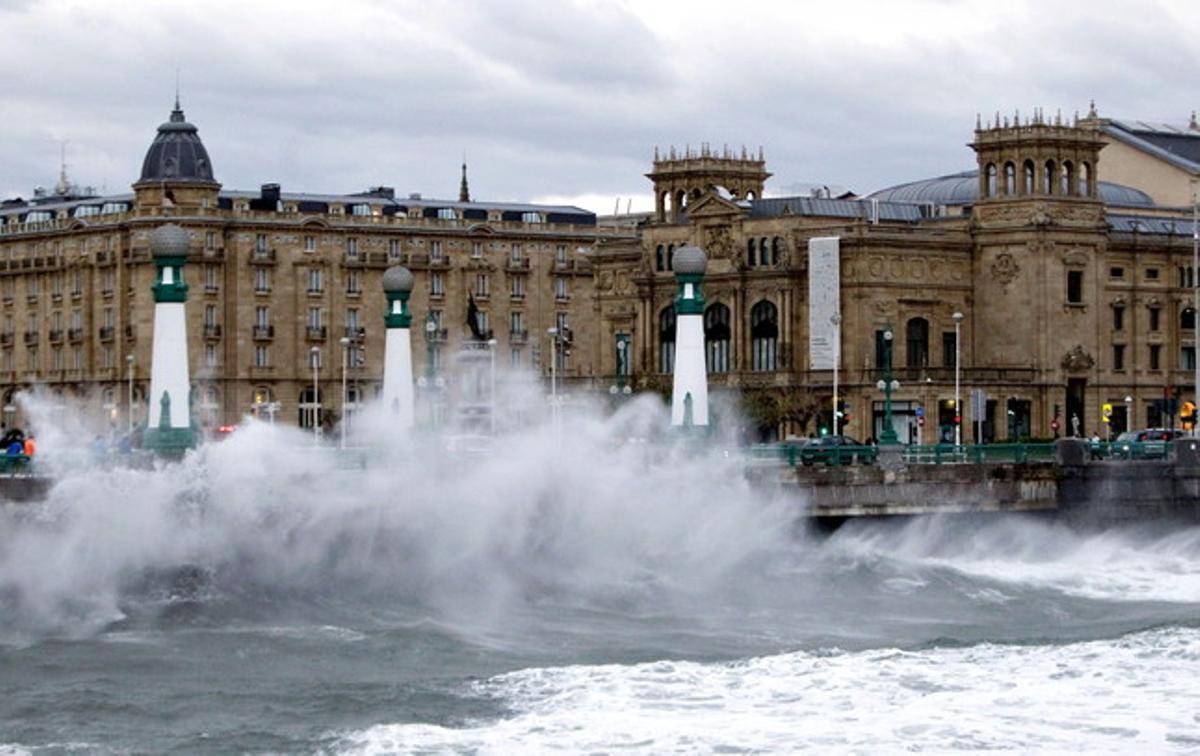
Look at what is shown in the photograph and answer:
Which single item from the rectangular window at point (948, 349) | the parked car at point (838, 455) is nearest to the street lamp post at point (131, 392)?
the rectangular window at point (948, 349)

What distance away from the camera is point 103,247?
169 metres

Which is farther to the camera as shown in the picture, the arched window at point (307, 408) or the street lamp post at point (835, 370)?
the arched window at point (307, 408)

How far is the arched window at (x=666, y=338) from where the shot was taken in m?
141

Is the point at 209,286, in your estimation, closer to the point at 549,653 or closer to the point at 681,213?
the point at 681,213

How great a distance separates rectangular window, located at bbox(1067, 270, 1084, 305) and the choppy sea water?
1988 inches

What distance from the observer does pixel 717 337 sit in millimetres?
139625

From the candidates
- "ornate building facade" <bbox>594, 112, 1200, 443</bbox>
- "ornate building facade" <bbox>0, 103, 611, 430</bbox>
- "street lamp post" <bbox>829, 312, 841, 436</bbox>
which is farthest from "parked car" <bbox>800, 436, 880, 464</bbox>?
"ornate building facade" <bbox>0, 103, 611, 430</bbox>

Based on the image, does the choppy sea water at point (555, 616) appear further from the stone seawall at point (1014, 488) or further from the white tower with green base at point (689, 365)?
the white tower with green base at point (689, 365)

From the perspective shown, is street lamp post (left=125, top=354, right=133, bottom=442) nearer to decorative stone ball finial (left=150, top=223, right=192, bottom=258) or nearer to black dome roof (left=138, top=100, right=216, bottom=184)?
black dome roof (left=138, top=100, right=216, bottom=184)

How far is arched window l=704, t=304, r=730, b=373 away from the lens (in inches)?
5472

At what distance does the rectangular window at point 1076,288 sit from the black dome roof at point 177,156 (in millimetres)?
54194

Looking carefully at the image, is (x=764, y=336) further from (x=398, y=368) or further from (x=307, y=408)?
(x=398, y=368)

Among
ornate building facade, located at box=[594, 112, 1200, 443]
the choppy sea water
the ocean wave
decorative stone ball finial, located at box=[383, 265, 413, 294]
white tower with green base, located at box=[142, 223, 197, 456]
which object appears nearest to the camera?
the ocean wave

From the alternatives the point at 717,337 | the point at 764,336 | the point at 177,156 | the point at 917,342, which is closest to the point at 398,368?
the point at 917,342
